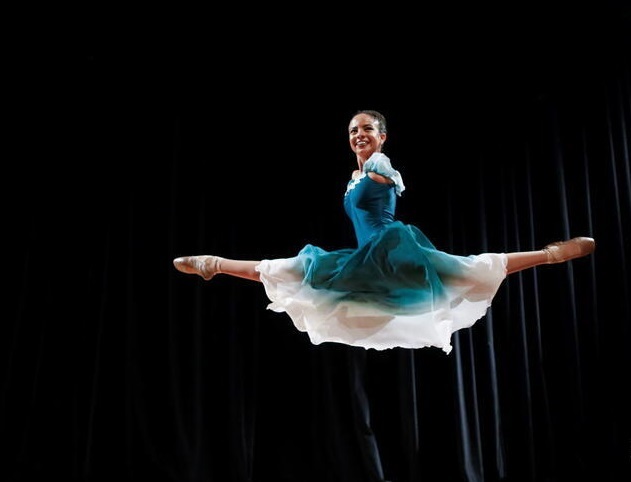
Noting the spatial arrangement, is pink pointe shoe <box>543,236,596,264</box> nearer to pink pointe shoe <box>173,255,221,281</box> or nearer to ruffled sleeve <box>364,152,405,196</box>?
ruffled sleeve <box>364,152,405,196</box>

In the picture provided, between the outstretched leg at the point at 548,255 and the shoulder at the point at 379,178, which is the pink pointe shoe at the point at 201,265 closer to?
the shoulder at the point at 379,178

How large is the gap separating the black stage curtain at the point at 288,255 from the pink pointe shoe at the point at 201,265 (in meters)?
1.24

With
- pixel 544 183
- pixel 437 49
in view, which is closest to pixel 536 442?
pixel 544 183

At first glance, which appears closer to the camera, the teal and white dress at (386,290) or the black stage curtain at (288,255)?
the teal and white dress at (386,290)

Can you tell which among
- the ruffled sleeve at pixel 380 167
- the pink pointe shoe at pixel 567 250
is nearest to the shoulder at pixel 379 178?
the ruffled sleeve at pixel 380 167

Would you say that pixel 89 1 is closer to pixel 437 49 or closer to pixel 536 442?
pixel 437 49

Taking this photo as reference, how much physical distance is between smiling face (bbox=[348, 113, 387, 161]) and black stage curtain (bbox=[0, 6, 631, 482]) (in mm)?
1146

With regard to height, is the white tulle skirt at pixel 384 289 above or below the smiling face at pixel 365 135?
below

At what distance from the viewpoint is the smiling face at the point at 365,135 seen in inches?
106

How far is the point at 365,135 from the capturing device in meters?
2.69

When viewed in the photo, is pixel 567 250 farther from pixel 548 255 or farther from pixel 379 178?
pixel 379 178

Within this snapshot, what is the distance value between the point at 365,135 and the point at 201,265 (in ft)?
2.80

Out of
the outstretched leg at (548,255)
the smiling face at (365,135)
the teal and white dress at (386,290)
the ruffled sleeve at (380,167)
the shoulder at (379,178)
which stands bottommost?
the teal and white dress at (386,290)

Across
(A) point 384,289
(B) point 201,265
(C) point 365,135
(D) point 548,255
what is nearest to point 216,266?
(B) point 201,265
